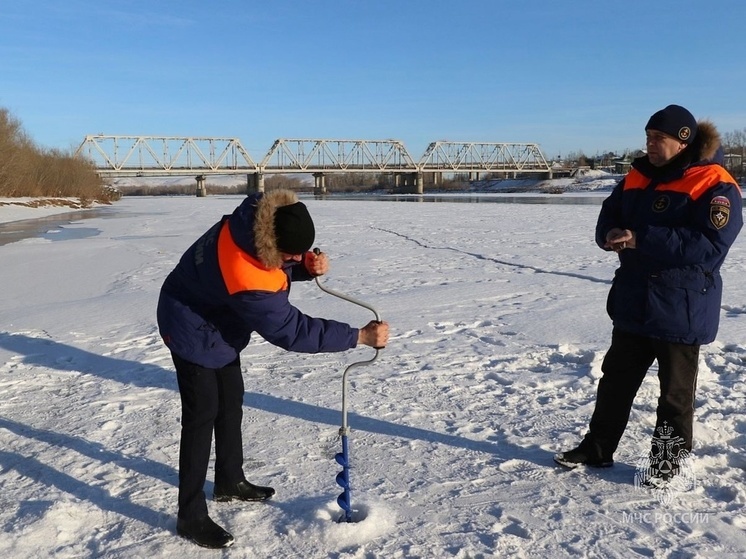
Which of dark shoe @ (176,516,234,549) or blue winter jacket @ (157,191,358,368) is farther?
dark shoe @ (176,516,234,549)

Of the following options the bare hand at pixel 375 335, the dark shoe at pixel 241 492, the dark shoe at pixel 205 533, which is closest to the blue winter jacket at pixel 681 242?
the bare hand at pixel 375 335

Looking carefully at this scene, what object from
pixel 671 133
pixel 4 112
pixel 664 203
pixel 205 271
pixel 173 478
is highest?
pixel 4 112

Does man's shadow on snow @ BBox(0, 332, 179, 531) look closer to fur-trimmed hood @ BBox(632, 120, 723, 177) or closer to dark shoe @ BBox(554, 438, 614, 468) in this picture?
dark shoe @ BBox(554, 438, 614, 468)

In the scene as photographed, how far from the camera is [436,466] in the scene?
3570 millimetres

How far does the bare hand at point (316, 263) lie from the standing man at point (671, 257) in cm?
144

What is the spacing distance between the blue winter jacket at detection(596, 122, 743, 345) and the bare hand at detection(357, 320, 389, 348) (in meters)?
1.34

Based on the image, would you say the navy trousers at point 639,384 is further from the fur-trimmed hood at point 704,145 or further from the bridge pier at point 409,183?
the bridge pier at point 409,183

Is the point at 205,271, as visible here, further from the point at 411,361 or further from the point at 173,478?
the point at 411,361

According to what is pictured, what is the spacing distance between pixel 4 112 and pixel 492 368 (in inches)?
2383

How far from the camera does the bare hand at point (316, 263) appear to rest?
9.81 feet

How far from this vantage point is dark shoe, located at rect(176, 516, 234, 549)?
2.79 metres

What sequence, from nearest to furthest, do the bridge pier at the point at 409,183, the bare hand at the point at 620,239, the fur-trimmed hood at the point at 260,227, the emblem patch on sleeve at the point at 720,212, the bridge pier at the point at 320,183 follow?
the fur-trimmed hood at the point at 260,227 < the emblem patch on sleeve at the point at 720,212 < the bare hand at the point at 620,239 < the bridge pier at the point at 409,183 < the bridge pier at the point at 320,183

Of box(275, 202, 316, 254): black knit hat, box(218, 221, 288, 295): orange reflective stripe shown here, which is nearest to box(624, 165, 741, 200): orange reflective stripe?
box(275, 202, 316, 254): black knit hat

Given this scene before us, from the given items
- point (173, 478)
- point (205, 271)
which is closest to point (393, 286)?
point (173, 478)
